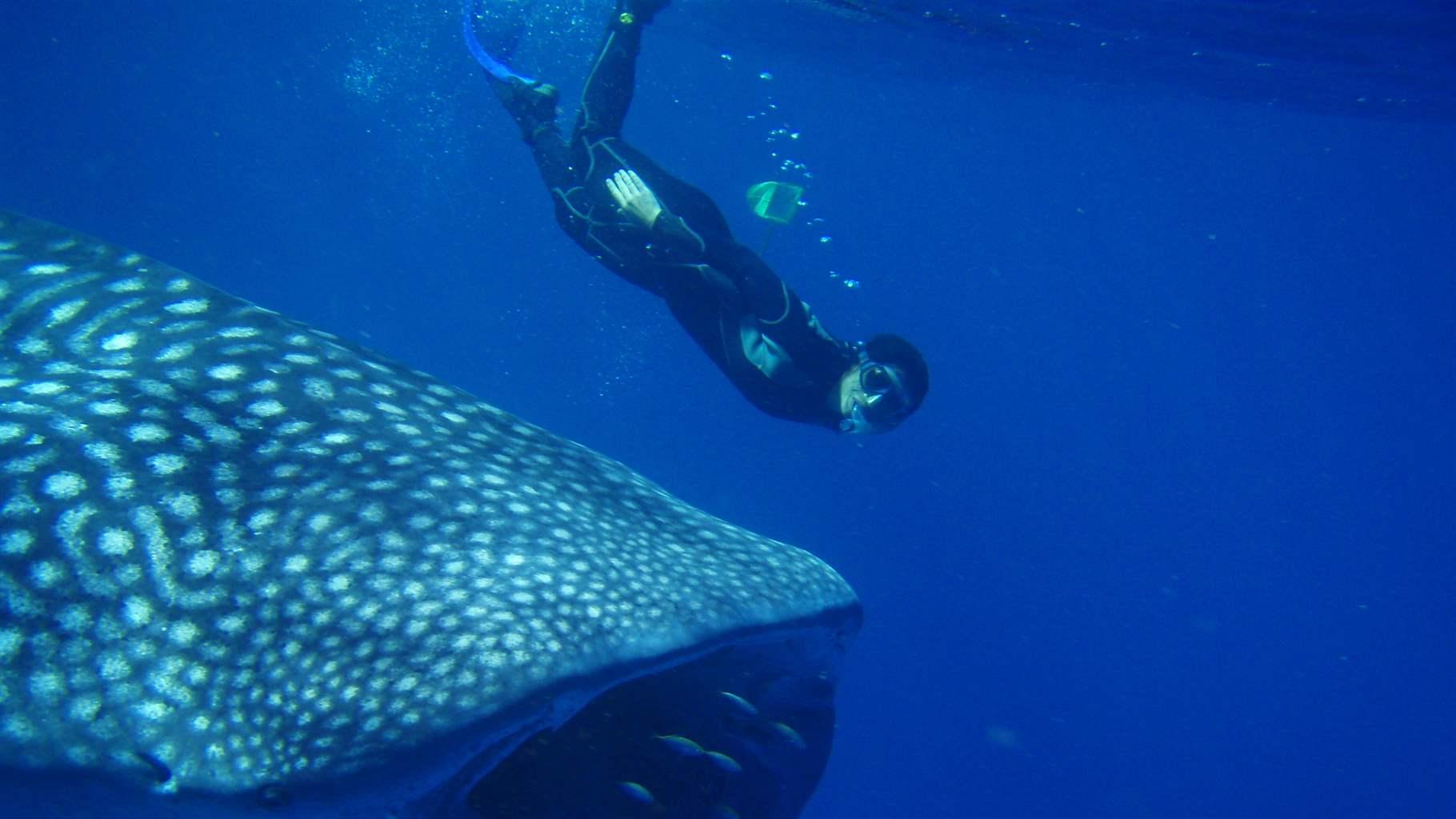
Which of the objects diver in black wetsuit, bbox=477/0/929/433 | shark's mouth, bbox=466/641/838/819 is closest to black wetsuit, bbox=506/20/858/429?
diver in black wetsuit, bbox=477/0/929/433

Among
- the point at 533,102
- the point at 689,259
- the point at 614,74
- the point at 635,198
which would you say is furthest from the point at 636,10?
the point at 689,259

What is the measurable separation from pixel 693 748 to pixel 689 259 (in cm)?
543

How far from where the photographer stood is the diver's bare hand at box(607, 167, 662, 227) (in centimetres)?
753

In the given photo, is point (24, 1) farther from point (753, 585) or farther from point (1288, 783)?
point (1288, 783)

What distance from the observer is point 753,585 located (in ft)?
7.96

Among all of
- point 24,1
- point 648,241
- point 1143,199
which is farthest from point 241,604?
point 1143,199

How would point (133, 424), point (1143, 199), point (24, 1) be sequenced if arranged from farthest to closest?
point (1143, 199)
point (24, 1)
point (133, 424)

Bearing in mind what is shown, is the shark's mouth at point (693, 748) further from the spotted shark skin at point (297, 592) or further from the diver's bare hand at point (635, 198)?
the diver's bare hand at point (635, 198)

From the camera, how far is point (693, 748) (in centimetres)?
247

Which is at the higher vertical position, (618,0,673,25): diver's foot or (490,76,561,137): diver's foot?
(618,0,673,25): diver's foot

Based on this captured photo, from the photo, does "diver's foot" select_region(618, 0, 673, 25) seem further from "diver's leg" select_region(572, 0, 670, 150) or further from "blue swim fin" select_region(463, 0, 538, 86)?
"blue swim fin" select_region(463, 0, 538, 86)

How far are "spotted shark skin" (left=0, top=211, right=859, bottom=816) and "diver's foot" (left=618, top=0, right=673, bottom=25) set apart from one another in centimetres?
753

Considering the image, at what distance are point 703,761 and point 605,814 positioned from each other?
349mm

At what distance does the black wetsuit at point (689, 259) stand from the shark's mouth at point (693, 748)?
4.18 metres
